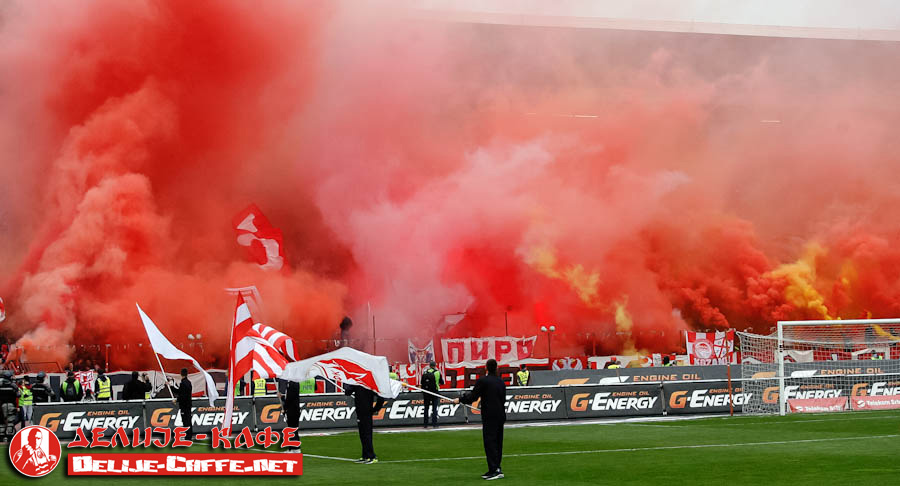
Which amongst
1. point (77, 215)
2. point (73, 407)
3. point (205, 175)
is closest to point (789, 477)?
point (73, 407)

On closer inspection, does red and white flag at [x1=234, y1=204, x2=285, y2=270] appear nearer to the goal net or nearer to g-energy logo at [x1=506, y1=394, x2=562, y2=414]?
g-energy logo at [x1=506, y1=394, x2=562, y2=414]

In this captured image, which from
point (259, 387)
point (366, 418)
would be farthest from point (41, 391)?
point (366, 418)

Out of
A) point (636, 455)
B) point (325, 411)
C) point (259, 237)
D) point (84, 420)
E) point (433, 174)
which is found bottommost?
point (636, 455)

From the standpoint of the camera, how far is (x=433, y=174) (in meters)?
50.9

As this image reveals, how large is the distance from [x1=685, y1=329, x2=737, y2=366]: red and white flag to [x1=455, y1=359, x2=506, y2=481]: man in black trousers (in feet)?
94.2

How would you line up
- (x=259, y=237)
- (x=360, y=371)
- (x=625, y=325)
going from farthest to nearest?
(x=625, y=325) < (x=259, y=237) < (x=360, y=371)

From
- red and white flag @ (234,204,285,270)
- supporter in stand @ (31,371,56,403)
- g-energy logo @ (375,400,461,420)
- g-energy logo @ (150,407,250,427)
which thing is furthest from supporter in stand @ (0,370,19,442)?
red and white flag @ (234,204,285,270)

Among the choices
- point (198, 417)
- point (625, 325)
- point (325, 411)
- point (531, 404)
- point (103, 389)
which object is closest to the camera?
point (198, 417)

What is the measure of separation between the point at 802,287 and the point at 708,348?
17.9 m

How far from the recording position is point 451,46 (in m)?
53.4

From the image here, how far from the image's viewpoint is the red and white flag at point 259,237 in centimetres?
5166

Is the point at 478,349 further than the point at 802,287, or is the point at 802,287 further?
the point at 802,287

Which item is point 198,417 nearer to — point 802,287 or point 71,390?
point 71,390

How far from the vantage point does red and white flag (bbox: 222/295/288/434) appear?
18000 mm
